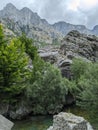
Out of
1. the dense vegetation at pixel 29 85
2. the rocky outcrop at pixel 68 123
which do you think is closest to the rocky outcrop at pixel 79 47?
the dense vegetation at pixel 29 85

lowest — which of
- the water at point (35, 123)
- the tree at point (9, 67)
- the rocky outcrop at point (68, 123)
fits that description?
the water at point (35, 123)

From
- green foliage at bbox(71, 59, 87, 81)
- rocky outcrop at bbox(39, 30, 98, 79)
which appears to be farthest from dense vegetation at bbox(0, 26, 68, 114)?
rocky outcrop at bbox(39, 30, 98, 79)

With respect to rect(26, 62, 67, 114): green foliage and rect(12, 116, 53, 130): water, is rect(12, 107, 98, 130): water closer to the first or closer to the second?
rect(12, 116, 53, 130): water

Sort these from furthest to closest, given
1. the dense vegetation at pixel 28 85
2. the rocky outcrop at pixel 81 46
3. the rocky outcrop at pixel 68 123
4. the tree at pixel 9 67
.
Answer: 1. the rocky outcrop at pixel 81 46
2. the dense vegetation at pixel 28 85
3. the tree at pixel 9 67
4. the rocky outcrop at pixel 68 123

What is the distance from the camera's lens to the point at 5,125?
22.2 m

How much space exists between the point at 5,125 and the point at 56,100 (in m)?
28.2

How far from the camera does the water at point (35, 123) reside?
42.3 m

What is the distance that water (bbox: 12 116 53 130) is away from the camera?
139 feet

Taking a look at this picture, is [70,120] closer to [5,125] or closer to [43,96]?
[5,125]

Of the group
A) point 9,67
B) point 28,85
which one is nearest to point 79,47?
point 28,85

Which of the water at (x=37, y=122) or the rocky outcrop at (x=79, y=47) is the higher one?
the rocky outcrop at (x=79, y=47)

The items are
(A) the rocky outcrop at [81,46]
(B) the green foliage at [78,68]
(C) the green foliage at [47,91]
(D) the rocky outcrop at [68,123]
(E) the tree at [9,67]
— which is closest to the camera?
(D) the rocky outcrop at [68,123]

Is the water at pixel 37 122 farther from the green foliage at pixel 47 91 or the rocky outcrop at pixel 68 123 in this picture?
the rocky outcrop at pixel 68 123

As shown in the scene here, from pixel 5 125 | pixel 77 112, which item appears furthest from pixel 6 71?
pixel 5 125
